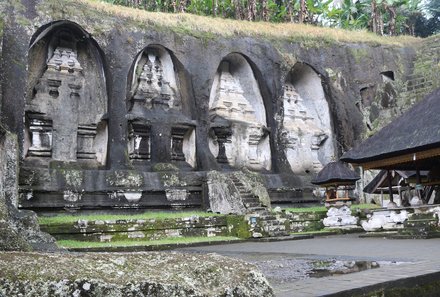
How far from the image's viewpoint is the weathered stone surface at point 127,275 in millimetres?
2285

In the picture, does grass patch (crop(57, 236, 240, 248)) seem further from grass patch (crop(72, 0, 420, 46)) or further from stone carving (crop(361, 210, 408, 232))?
grass patch (crop(72, 0, 420, 46))

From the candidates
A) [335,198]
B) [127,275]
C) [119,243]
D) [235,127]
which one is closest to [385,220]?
[335,198]

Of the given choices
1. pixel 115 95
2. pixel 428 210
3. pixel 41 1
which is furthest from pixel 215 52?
pixel 428 210

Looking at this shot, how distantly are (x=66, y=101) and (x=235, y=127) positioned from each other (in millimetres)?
7255

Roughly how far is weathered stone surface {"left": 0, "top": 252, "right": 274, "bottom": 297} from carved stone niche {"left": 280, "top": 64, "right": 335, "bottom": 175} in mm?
21472

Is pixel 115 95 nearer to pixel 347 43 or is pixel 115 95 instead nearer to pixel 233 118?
pixel 233 118

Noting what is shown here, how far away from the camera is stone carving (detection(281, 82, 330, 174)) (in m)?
24.4

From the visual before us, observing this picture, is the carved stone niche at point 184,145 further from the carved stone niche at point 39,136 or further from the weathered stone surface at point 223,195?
the carved stone niche at point 39,136

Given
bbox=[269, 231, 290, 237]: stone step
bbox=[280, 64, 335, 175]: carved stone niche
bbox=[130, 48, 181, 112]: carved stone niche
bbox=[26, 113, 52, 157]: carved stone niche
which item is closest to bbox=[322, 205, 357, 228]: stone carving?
bbox=[269, 231, 290, 237]: stone step

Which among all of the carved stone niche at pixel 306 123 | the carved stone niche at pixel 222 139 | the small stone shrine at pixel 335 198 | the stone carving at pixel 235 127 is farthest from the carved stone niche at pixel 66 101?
the carved stone niche at pixel 306 123

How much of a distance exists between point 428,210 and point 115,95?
10984mm

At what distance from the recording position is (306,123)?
2503cm

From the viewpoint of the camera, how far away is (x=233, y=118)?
22.4 metres

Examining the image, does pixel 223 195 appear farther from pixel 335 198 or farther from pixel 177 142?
pixel 335 198
